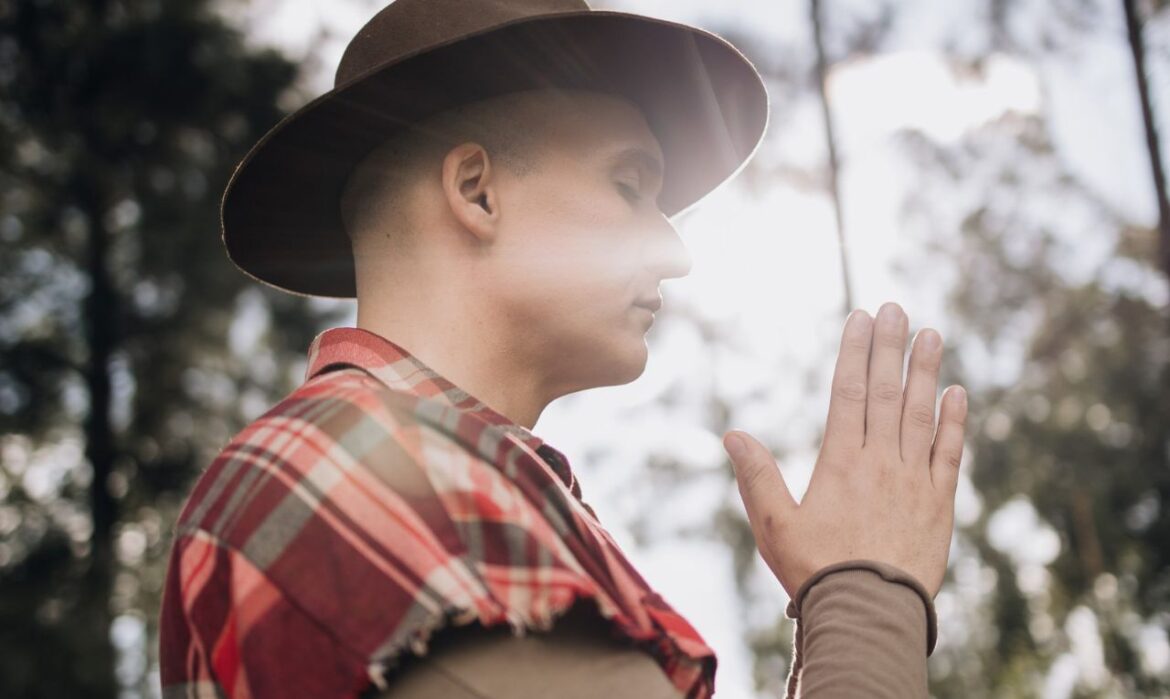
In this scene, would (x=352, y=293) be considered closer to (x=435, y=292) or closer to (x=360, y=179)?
(x=360, y=179)

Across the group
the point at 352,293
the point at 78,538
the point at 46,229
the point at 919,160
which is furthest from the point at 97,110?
the point at 352,293

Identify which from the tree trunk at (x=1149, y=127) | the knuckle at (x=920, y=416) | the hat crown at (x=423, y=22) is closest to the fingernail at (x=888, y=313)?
the knuckle at (x=920, y=416)

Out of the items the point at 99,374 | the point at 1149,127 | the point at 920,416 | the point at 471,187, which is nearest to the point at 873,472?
the point at 920,416

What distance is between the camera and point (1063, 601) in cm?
1814

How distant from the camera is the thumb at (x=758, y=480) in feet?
4.17

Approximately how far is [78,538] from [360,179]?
391 inches

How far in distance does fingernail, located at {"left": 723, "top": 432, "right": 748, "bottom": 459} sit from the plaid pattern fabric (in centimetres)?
23

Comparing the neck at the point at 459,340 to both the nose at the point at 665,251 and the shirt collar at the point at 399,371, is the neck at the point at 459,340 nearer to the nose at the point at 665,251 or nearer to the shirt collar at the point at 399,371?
the shirt collar at the point at 399,371

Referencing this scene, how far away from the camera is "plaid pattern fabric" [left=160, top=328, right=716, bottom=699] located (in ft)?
3.13

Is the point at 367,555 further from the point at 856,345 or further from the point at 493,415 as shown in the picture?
the point at 856,345

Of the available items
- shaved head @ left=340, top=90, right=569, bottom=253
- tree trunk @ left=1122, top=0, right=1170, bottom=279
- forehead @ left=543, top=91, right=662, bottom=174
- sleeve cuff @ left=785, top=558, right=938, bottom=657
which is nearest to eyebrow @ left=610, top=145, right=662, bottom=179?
forehead @ left=543, top=91, right=662, bottom=174

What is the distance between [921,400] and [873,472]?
113 mm

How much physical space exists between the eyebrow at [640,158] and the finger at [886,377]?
406mm

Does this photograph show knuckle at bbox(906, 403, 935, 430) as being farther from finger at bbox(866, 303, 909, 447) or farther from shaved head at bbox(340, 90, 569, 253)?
shaved head at bbox(340, 90, 569, 253)
